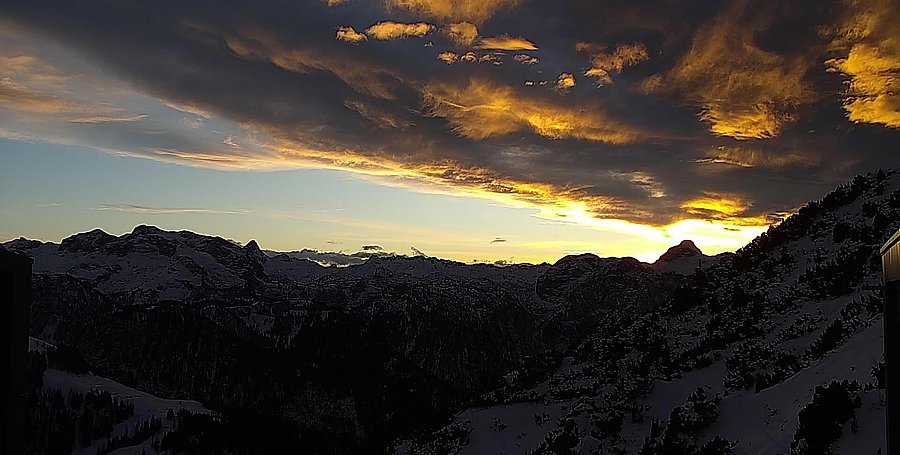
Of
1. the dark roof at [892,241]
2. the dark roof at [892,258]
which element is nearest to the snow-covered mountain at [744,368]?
the dark roof at [892,258]

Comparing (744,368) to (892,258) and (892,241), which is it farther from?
(892,241)

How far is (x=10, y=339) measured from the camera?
7887 millimetres

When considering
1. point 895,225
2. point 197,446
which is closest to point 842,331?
point 895,225

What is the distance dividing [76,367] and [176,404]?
22.9m

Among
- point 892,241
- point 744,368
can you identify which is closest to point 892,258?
point 892,241

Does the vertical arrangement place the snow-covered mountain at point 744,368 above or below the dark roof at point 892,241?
below

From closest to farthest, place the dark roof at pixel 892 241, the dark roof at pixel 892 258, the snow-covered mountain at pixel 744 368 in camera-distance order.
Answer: the dark roof at pixel 892 241
the dark roof at pixel 892 258
the snow-covered mountain at pixel 744 368

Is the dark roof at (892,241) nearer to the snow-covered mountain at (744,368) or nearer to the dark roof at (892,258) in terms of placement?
the dark roof at (892,258)

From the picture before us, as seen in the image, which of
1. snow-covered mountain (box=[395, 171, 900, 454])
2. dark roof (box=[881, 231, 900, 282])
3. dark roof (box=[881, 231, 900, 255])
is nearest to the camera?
dark roof (box=[881, 231, 900, 255])

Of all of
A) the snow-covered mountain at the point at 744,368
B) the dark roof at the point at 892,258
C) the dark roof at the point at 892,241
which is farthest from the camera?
the snow-covered mountain at the point at 744,368

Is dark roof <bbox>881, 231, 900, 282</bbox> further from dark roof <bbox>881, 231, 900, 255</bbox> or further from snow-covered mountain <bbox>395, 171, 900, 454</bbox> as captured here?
snow-covered mountain <bbox>395, 171, 900, 454</bbox>

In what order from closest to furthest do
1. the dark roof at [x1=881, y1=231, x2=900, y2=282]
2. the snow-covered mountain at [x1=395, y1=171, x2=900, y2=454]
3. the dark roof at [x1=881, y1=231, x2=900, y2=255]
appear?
1. the dark roof at [x1=881, y1=231, x2=900, y2=255]
2. the dark roof at [x1=881, y1=231, x2=900, y2=282]
3. the snow-covered mountain at [x1=395, y1=171, x2=900, y2=454]

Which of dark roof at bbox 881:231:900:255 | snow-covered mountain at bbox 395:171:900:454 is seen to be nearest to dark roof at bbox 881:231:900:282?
dark roof at bbox 881:231:900:255

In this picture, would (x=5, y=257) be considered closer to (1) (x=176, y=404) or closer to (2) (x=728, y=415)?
(2) (x=728, y=415)
